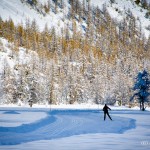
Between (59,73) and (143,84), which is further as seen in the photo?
(59,73)

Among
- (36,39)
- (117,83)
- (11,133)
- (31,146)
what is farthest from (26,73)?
(36,39)

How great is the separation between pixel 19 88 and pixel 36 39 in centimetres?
9969

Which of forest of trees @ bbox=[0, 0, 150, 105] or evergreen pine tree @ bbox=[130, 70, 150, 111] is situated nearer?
evergreen pine tree @ bbox=[130, 70, 150, 111]

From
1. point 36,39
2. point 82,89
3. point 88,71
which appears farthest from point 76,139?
point 36,39

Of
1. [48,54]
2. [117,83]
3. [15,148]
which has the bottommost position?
[15,148]

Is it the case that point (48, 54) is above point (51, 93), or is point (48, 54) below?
above

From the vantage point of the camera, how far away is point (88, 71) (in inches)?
5615

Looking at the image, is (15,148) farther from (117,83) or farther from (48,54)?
(48,54)

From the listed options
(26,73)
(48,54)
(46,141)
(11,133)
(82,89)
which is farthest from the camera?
(48,54)

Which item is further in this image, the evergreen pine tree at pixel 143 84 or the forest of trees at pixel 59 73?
the forest of trees at pixel 59 73

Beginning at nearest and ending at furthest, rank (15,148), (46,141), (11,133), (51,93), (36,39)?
1. (15,148)
2. (46,141)
3. (11,133)
4. (51,93)
5. (36,39)

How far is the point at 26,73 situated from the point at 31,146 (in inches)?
2606

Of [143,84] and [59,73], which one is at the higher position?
[59,73]

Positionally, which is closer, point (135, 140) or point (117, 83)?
point (135, 140)
